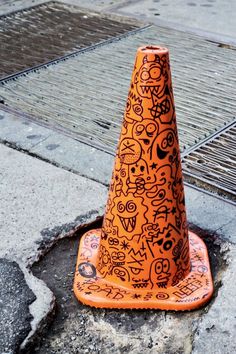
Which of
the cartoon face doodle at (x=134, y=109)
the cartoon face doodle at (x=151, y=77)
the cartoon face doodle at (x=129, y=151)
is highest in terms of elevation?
the cartoon face doodle at (x=151, y=77)

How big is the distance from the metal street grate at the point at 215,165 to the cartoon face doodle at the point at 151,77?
1.13 meters

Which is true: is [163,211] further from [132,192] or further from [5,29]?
[5,29]

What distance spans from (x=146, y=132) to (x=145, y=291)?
653mm

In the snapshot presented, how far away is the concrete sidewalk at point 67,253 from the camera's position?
2.17 metres

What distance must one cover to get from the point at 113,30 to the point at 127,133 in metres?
3.90

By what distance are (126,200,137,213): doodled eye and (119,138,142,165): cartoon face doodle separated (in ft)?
0.53

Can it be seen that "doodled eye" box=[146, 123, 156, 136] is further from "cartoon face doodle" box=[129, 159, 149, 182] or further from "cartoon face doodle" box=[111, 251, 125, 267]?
"cartoon face doodle" box=[111, 251, 125, 267]

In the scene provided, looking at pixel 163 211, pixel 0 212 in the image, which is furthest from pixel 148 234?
pixel 0 212

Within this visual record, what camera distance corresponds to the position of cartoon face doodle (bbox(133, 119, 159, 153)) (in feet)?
7.17

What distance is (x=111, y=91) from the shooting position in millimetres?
4383

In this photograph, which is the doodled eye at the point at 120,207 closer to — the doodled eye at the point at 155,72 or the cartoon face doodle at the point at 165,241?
the cartoon face doodle at the point at 165,241

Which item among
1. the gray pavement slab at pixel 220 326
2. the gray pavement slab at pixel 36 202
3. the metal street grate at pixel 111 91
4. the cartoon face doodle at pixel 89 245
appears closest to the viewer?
the gray pavement slab at pixel 220 326

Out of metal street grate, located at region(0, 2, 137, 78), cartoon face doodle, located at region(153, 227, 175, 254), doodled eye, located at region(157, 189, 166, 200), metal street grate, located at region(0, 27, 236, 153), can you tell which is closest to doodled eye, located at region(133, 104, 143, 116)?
doodled eye, located at region(157, 189, 166, 200)

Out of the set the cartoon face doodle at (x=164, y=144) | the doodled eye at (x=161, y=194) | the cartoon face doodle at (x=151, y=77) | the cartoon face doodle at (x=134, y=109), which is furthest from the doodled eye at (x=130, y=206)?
the cartoon face doodle at (x=151, y=77)
